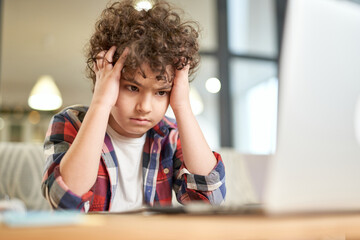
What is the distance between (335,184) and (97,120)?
536mm

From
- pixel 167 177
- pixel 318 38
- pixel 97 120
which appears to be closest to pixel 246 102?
pixel 167 177

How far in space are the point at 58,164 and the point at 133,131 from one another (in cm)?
20

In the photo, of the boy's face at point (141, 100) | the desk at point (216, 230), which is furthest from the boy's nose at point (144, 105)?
the desk at point (216, 230)

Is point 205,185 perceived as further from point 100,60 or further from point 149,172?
point 100,60

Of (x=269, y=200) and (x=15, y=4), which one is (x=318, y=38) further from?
(x=15, y=4)

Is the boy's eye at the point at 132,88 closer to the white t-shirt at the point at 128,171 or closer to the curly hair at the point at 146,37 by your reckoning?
the curly hair at the point at 146,37

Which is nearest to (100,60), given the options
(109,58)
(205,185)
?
(109,58)

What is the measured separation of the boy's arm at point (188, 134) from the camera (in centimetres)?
95

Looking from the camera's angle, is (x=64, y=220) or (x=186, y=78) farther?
(x=186, y=78)

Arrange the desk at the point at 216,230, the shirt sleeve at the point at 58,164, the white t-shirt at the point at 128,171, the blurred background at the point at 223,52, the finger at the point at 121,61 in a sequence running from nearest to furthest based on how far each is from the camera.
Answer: the desk at the point at 216,230
the shirt sleeve at the point at 58,164
the finger at the point at 121,61
the white t-shirt at the point at 128,171
the blurred background at the point at 223,52

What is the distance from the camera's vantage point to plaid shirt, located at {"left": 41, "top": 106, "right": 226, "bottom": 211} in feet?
2.87

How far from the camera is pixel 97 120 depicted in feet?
2.74

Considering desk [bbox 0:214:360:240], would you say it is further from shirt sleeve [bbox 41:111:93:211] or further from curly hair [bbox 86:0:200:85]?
curly hair [bbox 86:0:200:85]

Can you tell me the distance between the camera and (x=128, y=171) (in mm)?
1062
